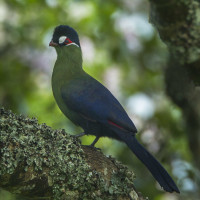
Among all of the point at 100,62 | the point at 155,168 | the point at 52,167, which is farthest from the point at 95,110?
the point at 100,62

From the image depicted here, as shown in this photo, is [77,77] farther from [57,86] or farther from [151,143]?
[151,143]

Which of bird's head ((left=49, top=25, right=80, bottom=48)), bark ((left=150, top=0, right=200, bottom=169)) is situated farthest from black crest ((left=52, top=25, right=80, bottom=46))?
bark ((left=150, top=0, right=200, bottom=169))

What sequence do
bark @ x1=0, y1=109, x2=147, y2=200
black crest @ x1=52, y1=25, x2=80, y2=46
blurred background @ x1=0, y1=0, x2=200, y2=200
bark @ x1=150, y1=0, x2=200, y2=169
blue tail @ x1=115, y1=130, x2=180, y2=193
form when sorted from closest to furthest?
bark @ x1=0, y1=109, x2=147, y2=200, bark @ x1=150, y1=0, x2=200, y2=169, blue tail @ x1=115, y1=130, x2=180, y2=193, black crest @ x1=52, y1=25, x2=80, y2=46, blurred background @ x1=0, y1=0, x2=200, y2=200

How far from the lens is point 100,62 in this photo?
22.8 ft

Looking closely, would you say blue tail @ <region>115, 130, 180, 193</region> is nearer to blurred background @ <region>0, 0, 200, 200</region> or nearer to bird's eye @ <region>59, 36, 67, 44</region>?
bird's eye @ <region>59, 36, 67, 44</region>

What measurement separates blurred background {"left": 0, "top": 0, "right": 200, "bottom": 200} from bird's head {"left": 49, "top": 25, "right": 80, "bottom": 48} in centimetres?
131

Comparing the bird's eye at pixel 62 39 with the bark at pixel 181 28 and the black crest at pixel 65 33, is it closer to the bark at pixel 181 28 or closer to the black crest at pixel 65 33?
the black crest at pixel 65 33

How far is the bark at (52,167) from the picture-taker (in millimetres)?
2268

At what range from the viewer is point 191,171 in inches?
172

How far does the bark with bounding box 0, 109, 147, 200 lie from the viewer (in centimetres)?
227

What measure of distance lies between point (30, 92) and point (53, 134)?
3.40 m

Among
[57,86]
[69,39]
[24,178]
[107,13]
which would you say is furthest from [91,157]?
[107,13]

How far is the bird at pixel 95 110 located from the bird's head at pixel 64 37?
193 millimetres

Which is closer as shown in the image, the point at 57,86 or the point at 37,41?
the point at 57,86
